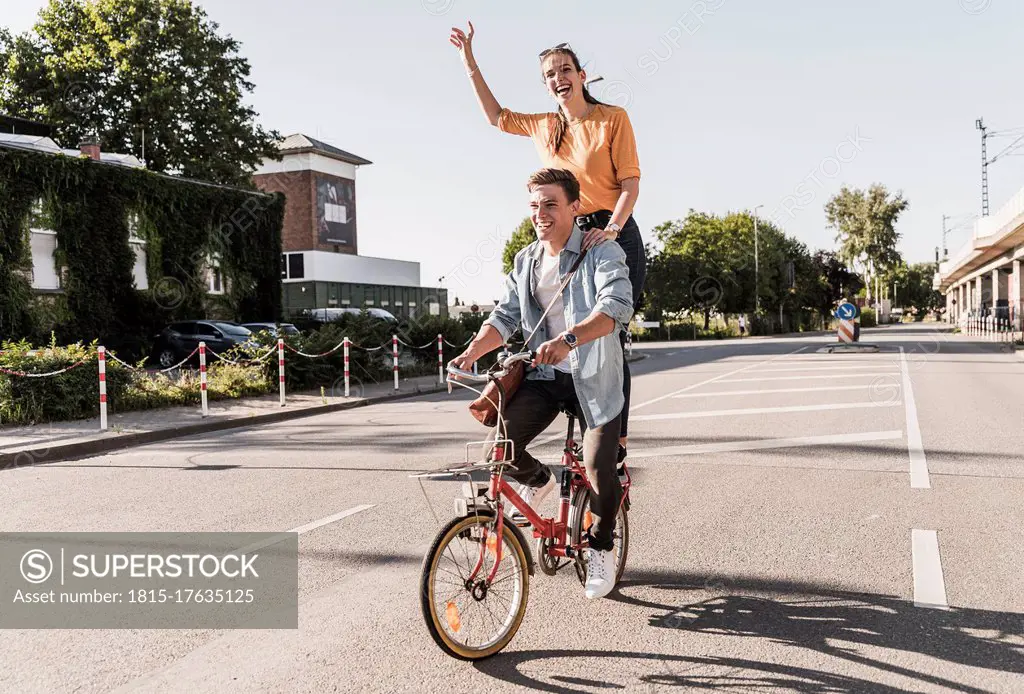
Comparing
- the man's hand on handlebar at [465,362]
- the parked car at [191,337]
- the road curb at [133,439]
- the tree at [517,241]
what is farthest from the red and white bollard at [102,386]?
the tree at [517,241]

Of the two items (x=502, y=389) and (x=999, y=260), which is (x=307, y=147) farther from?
(x=502, y=389)

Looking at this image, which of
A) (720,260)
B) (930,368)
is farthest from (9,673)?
(720,260)

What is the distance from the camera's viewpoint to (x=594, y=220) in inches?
162

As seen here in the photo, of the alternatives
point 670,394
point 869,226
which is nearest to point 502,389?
point 670,394

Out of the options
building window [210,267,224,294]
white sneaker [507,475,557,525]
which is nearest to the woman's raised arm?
white sneaker [507,475,557,525]

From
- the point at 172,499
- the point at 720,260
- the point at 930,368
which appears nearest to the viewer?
the point at 172,499

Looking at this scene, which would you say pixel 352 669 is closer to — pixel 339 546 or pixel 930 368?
pixel 339 546

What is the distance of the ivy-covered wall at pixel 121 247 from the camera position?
24.4m

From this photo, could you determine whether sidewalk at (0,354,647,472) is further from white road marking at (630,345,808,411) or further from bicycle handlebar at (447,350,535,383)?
→ bicycle handlebar at (447,350,535,383)

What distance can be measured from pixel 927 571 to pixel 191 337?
24.3m

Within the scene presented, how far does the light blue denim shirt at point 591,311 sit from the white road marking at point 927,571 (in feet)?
5.50

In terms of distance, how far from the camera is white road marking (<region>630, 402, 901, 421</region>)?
440 inches

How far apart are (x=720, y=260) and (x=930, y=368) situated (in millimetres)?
43206

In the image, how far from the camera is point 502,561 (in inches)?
129
